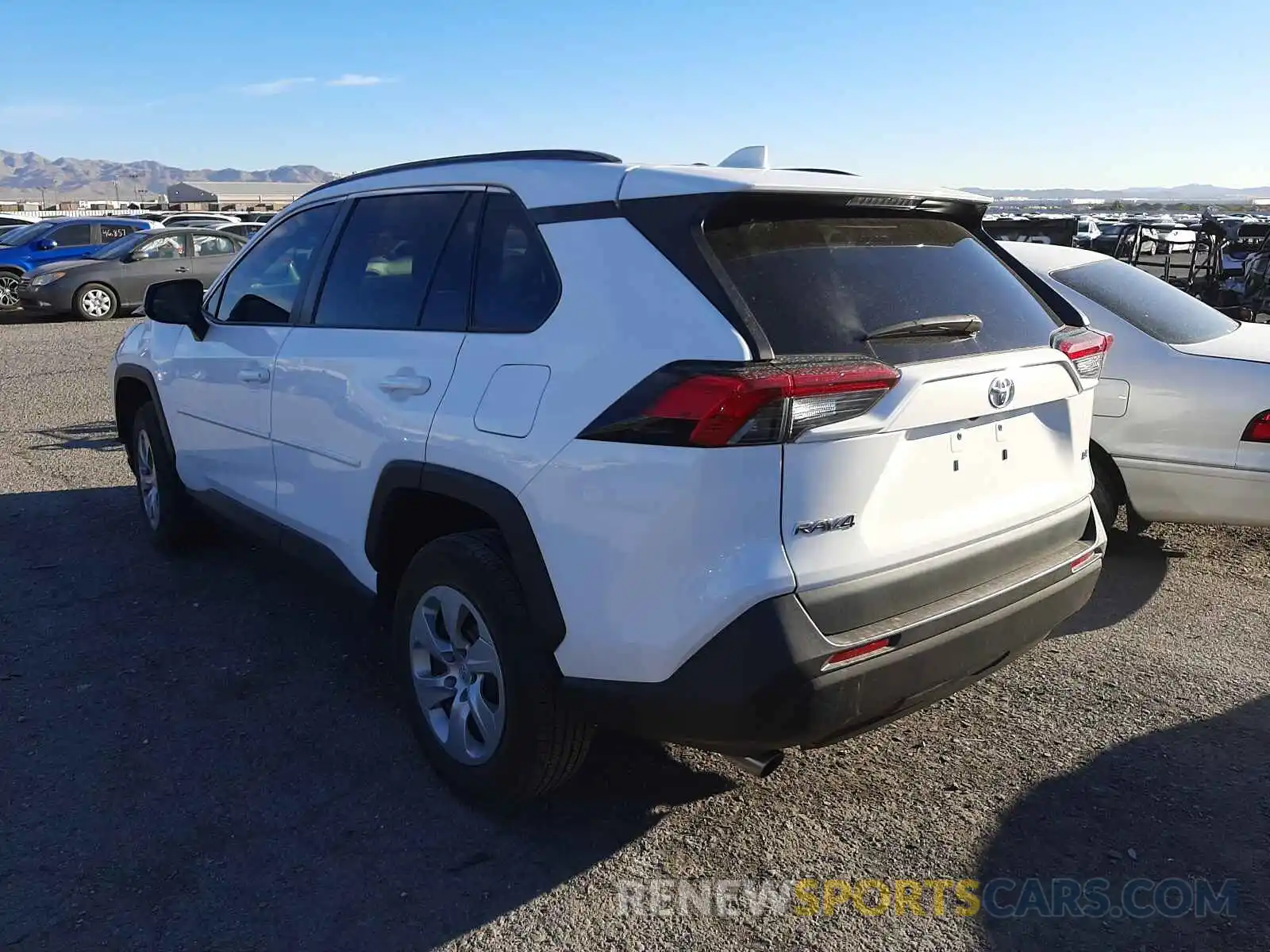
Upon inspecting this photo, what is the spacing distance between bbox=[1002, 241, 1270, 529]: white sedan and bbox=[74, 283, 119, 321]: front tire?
15.3 m

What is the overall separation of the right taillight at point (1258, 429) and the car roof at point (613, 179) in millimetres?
2226

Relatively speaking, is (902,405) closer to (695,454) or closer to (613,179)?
(695,454)

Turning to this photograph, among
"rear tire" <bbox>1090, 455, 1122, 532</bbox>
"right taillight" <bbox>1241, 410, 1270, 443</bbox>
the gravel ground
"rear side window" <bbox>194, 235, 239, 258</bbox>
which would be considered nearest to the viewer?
the gravel ground

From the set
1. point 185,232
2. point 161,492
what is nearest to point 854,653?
point 161,492

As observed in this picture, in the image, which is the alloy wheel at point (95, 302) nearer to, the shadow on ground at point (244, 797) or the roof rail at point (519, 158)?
the shadow on ground at point (244, 797)

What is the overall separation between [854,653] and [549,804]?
3.92 feet

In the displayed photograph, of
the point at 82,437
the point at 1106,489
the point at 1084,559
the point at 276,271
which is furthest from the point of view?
the point at 82,437

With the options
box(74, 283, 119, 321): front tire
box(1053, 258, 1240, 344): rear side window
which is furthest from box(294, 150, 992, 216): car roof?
box(74, 283, 119, 321): front tire

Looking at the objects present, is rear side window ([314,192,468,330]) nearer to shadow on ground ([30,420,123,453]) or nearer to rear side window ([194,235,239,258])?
shadow on ground ([30,420,123,453])

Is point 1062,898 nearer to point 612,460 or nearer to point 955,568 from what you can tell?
point 955,568

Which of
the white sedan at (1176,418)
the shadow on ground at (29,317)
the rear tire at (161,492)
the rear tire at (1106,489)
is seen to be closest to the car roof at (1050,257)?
the white sedan at (1176,418)

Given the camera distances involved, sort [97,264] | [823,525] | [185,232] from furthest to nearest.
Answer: [185,232], [97,264], [823,525]

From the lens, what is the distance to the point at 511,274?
2971mm

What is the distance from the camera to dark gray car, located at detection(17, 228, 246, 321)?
51.6 ft
